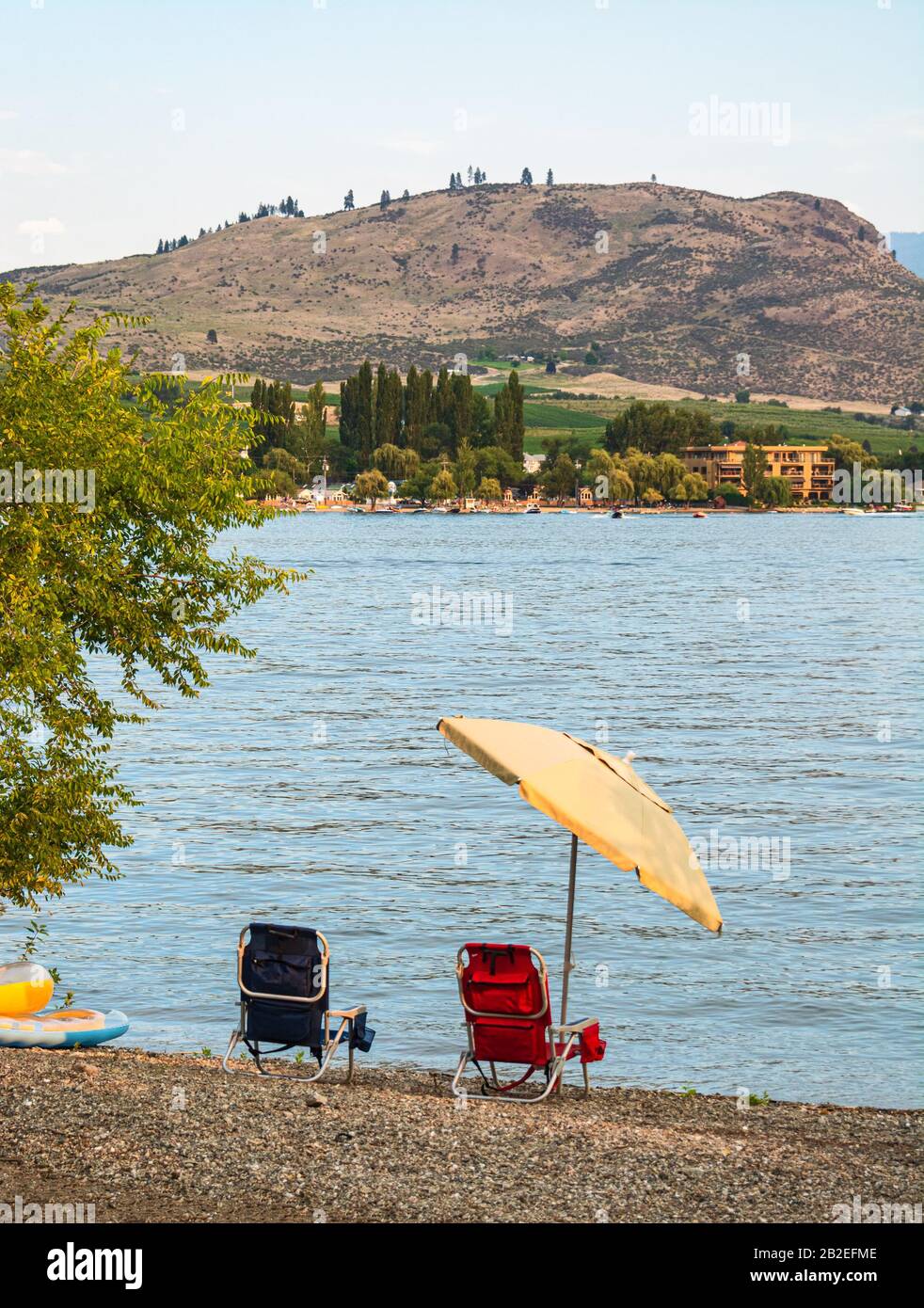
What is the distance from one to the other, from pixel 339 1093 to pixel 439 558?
139380 millimetres

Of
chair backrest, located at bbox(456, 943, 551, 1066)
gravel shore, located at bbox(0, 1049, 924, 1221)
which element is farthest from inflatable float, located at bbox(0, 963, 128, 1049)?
chair backrest, located at bbox(456, 943, 551, 1066)

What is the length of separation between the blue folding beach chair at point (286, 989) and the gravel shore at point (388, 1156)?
434 mm

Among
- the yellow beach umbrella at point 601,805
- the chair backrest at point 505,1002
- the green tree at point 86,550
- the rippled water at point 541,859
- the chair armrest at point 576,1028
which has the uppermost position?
the green tree at point 86,550

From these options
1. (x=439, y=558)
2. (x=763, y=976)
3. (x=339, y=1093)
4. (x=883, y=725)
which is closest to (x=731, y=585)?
(x=439, y=558)

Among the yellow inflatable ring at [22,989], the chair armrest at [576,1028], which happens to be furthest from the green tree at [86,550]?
the chair armrest at [576,1028]

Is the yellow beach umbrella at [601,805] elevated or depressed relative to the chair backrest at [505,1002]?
elevated

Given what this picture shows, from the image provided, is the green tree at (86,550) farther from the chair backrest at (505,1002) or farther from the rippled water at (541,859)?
the chair backrest at (505,1002)

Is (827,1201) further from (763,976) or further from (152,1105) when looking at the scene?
(763,976)

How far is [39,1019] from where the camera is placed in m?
16.2

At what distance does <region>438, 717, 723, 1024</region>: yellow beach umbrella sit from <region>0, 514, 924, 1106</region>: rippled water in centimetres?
491

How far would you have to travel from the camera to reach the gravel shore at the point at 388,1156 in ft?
31.9

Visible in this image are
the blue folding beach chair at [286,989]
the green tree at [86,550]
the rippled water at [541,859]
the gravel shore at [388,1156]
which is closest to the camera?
the gravel shore at [388,1156]
